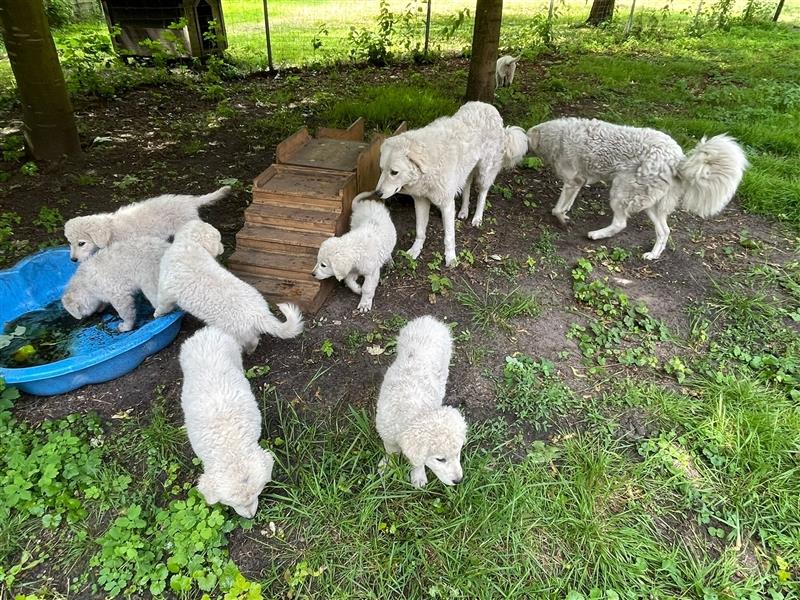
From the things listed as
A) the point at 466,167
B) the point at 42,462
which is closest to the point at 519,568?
the point at 42,462

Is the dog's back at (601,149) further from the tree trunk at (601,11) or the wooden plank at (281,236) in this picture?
the tree trunk at (601,11)

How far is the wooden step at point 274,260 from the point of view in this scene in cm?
457

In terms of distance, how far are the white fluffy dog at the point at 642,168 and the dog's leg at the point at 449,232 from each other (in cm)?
158

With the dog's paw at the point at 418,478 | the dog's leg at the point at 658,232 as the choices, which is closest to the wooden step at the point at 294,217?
the dog's paw at the point at 418,478

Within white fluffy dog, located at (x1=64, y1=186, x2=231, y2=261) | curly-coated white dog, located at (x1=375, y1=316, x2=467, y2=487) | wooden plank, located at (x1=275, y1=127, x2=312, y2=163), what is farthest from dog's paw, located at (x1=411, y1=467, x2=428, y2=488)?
wooden plank, located at (x1=275, y1=127, x2=312, y2=163)

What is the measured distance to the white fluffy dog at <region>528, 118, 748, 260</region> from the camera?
4613 mm

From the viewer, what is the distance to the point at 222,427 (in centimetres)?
291

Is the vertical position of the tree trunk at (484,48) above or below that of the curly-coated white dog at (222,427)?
above

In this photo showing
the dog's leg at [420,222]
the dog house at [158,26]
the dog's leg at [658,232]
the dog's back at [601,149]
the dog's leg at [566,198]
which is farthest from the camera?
the dog house at [158,26]

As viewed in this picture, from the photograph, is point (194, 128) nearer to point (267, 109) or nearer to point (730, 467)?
point (267, 109)

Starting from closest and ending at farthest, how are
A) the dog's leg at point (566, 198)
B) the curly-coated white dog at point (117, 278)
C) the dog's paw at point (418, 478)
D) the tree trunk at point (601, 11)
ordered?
the dog's paw at point (418, 478) → the curly-coated white dog at point (117, 278) → the dog's leg at point (566, 198) → the tree trunk at point (601, 11)

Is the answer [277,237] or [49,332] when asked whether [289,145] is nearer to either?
[277,237]

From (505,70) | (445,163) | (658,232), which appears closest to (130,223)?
(445,163)

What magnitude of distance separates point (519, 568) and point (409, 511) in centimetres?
69
